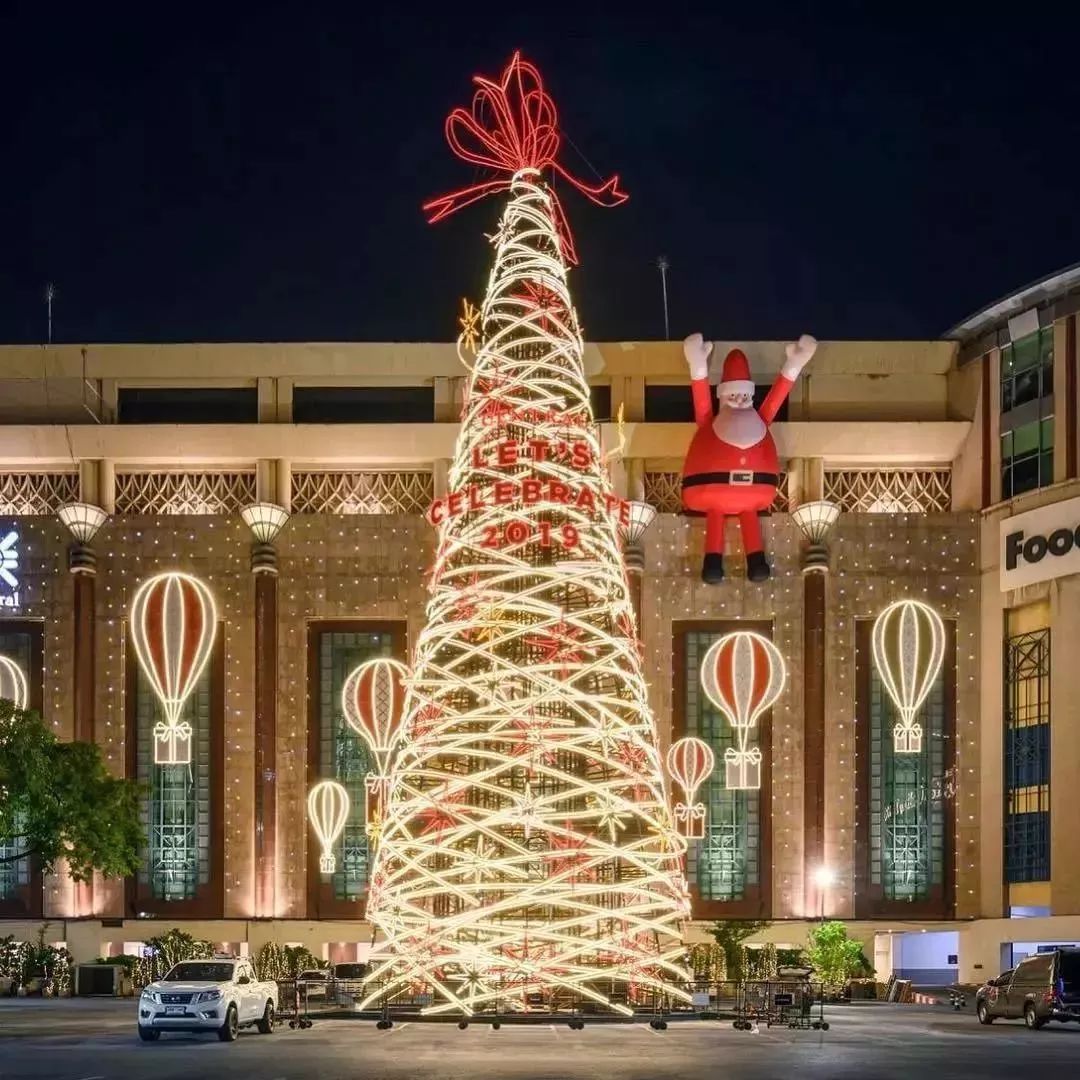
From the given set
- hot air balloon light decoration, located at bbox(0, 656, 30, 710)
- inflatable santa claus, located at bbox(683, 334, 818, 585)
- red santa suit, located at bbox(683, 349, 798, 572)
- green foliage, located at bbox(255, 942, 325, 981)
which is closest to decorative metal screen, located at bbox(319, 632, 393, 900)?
green foliage, located at bbox(255, 942, 325, 981)

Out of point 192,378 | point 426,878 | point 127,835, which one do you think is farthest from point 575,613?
point 192,378

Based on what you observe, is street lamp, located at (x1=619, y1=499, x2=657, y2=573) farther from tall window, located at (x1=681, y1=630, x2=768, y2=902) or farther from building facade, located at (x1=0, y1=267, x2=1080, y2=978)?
tall window, located at (x1=681, y1=630, x2=768, y2=902)

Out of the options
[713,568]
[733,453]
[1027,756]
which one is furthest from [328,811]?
[1027,756]

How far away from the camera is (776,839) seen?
203ft

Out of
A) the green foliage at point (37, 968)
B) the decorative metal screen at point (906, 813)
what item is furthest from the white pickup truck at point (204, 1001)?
the decorative metal screen at point (906, 813)

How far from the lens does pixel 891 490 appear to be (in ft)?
213

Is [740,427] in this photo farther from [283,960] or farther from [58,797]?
[58,797]

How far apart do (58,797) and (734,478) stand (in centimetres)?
2360

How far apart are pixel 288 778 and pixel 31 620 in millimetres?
9549

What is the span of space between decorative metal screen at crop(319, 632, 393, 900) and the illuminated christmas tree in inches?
959

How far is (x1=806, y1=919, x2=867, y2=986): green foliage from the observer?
58312mm

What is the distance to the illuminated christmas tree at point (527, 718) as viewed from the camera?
33844 millimetres

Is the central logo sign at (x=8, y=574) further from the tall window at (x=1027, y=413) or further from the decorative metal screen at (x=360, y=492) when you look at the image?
the tall window at (x=1027, y=413)

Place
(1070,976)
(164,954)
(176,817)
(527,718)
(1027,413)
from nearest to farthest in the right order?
(527,718)
(1070,976)
(164,954)
(1027,413)
(176,817)
